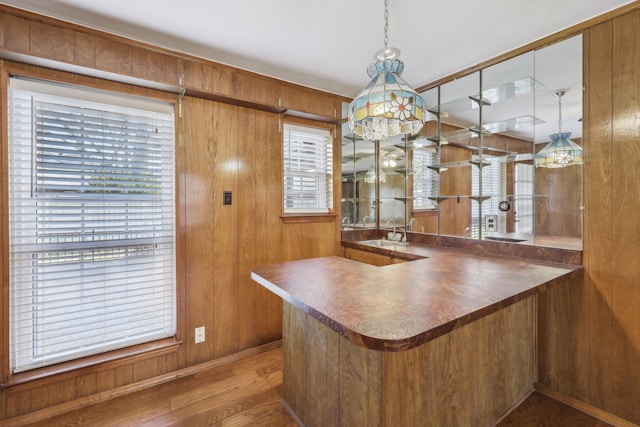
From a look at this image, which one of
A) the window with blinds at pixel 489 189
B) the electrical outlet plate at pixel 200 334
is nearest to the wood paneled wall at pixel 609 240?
the window with blinds at pixel 489 189

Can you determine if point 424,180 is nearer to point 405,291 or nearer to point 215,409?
point 405,291

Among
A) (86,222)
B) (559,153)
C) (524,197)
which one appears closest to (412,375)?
(524,197)

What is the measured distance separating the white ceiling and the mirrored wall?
0.84 ft

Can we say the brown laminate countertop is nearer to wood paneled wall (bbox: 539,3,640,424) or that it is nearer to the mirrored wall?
wood paneled wall (bbox: 539,3,640,424)

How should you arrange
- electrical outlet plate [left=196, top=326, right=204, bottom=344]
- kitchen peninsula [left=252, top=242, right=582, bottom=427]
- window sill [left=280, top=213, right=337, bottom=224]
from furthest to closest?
window sill [left=280, top=213, right=337, bottom=224] < electrical outlet plate [left=196, top=326, right=204, bottom=344] < kitchen peninsula [left=252, top=242, right=582, bottom=427]

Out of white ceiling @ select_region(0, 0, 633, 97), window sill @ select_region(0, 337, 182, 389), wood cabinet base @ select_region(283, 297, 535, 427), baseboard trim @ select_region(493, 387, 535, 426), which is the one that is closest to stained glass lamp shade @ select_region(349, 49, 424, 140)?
white ceiling @ select_region(0, 0, 633, 97)

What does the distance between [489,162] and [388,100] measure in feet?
4.99

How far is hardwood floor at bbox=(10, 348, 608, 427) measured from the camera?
5.80 ft

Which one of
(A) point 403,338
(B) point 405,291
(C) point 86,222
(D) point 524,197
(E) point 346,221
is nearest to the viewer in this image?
(A) point 403,338

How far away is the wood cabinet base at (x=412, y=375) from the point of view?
121cm

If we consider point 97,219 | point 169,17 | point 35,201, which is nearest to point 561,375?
point 97,219

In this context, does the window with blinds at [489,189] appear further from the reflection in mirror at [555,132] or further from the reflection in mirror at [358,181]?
the reflection in mirror at [358,181]

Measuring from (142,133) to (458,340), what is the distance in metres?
2.44

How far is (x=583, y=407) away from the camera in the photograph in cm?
184
